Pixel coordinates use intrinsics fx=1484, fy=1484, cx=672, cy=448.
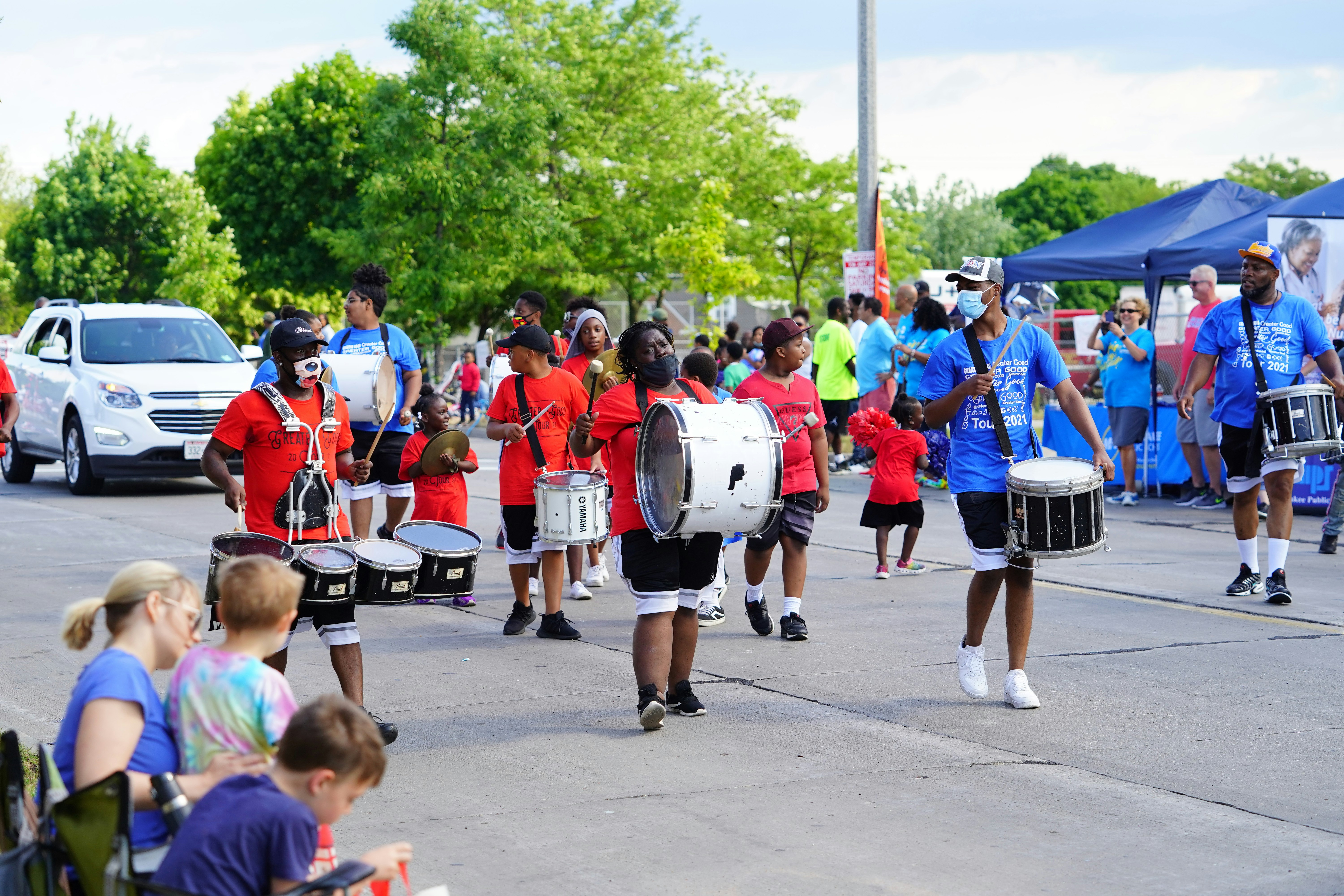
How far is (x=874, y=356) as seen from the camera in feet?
59.3

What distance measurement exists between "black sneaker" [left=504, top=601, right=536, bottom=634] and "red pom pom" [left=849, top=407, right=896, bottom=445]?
2722mm

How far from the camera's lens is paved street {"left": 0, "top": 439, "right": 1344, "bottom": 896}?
4.75 metres

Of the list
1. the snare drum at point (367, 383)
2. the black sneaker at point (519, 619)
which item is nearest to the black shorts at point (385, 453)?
the snare drum at point (367, 383)

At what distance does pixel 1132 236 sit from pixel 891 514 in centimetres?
902

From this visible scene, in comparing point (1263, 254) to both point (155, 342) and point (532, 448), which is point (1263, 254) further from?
point (155, 342)

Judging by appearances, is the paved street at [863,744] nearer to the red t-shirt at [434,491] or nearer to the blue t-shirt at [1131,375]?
the red t-shirt at [434,491]

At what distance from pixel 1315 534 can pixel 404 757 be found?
954 centimetres

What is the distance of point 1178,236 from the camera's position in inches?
685

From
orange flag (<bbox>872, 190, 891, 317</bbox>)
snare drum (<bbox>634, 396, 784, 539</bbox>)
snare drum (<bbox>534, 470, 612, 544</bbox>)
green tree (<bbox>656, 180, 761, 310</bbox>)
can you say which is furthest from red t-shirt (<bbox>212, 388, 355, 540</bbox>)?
green tree (<bbox>656, 180, 761, 310</bbox>)

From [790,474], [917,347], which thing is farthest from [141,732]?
[917,347]

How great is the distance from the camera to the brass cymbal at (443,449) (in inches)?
338

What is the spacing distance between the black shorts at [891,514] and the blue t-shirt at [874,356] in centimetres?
769

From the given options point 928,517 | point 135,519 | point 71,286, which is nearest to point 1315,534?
point 928,517

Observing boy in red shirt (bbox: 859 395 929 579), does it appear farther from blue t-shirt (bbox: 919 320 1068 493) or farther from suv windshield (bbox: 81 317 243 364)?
suv windshield (bbox: 81 317 243 364)
